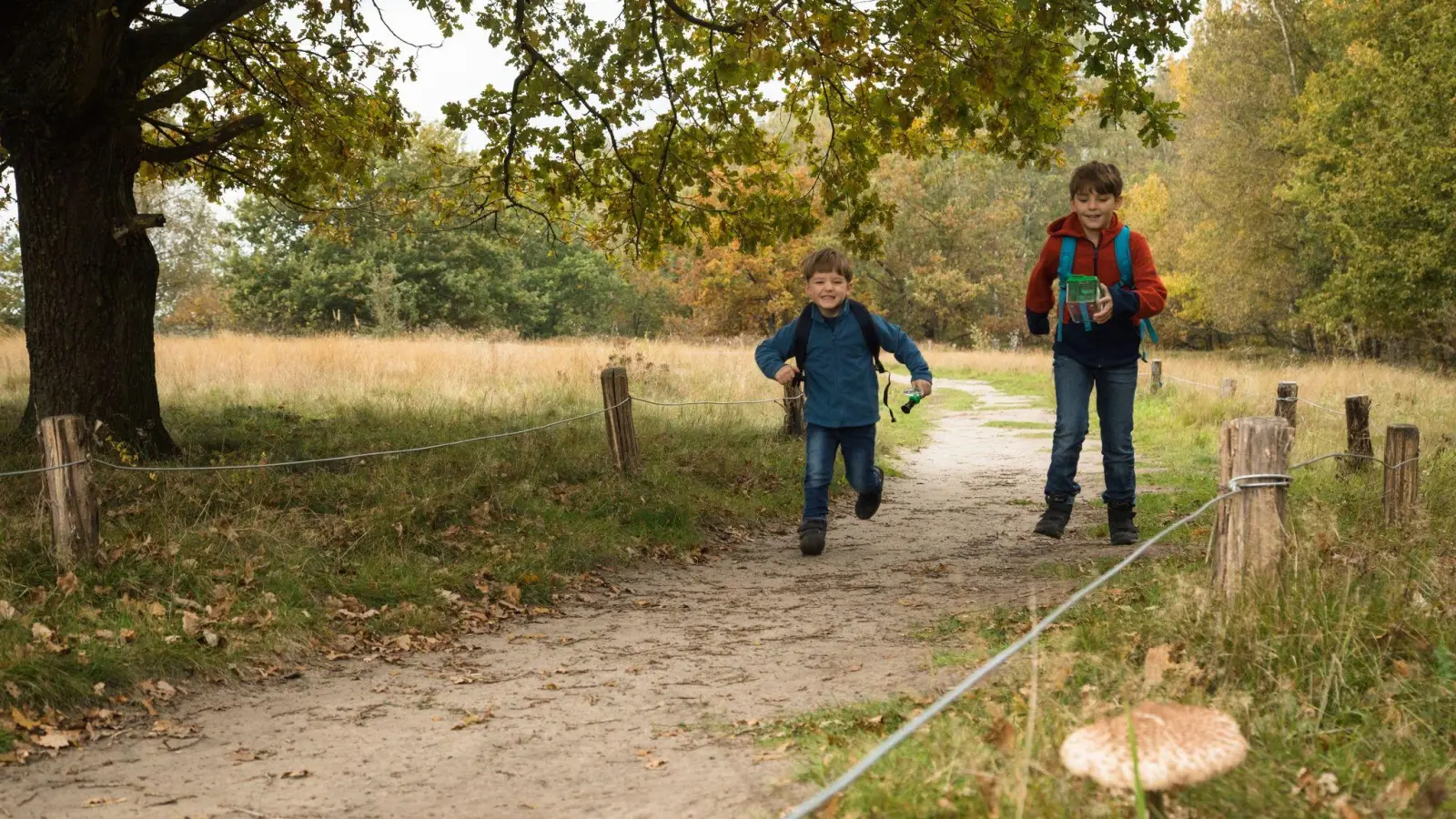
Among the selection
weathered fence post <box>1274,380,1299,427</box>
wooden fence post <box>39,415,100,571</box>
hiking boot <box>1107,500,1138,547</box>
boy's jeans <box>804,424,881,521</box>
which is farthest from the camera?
weathered fence post <box>1274,380,1299,427</box>

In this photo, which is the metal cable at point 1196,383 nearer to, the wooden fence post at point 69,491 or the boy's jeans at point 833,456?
the boy's jeans at point 833,456

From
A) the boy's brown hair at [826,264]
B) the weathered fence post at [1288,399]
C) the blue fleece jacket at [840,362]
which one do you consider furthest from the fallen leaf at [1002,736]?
the weathered fence post at [1288,399]

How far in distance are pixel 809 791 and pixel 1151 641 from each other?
1.56 m

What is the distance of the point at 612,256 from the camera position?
37.3 feet

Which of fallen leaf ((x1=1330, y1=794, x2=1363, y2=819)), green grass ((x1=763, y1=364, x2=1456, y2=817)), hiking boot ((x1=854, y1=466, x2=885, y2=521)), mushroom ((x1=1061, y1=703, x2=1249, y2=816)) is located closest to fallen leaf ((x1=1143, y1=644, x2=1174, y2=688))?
green grass ((x1=763, y1=364, x2=1456, y2=817))

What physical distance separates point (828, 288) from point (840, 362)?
523 mm

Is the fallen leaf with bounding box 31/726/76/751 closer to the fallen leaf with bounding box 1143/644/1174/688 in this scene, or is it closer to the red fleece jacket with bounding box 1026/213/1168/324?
Answer: the fallen leaf with bounding box 1143/644/1174/688

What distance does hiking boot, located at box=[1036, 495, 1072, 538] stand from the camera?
7.49 meters

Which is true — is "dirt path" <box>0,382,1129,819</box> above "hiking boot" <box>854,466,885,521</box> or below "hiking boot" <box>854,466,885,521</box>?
below

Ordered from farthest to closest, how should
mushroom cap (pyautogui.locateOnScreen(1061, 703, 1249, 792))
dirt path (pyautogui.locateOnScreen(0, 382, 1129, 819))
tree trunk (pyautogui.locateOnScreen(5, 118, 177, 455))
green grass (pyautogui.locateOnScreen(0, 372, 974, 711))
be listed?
tree trunk (pyautogui.locateOnScreen(5, 118, 177, 455))
green grass (pyautogui.locateOnScreen(0, 372, 974, 711))
dirt path (pyautogui.locateOnScreen(0, 382, 1129, 819))
mushroom cap (pyautogui.locateOnScreen(1061, 703, 1249, 792))

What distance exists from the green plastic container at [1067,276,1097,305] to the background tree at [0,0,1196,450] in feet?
5.89

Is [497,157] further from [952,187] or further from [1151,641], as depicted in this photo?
[952,187]

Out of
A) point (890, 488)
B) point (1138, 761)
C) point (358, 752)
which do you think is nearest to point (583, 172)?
point (890, 488)

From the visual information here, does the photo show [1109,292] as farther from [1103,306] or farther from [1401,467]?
[1401,467]
